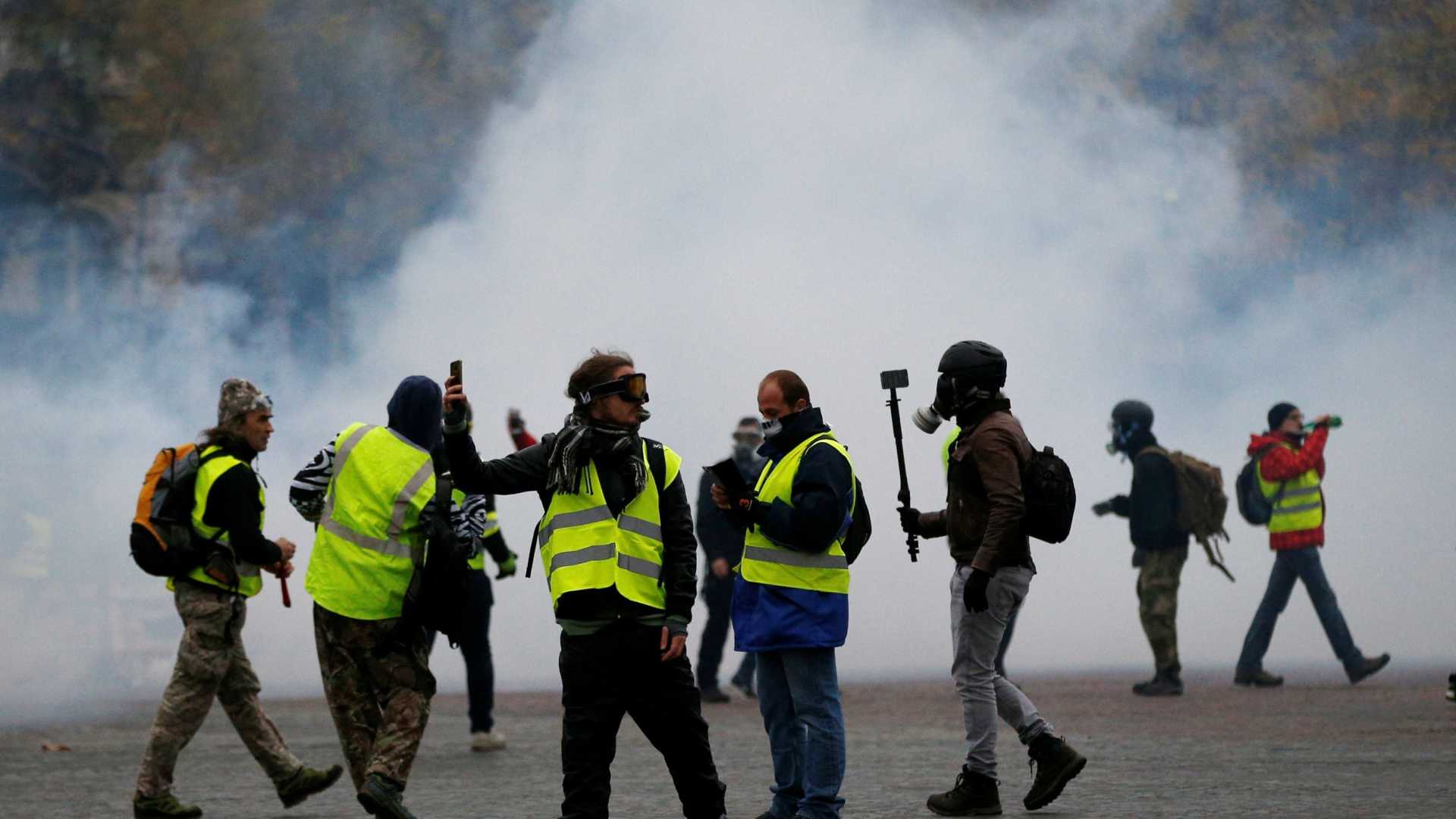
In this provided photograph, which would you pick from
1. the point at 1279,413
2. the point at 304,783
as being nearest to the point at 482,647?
the point at 304,783

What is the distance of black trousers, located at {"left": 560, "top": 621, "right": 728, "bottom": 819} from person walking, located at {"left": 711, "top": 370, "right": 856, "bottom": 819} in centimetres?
57

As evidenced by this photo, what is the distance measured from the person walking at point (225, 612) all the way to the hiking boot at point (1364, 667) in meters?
6.72

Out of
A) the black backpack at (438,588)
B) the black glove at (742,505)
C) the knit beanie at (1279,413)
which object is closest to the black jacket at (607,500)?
the black glove at (742,505)

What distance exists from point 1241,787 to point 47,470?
12000 millimetres

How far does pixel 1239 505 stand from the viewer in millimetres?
11234

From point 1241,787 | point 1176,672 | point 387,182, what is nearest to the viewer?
point 1241,787

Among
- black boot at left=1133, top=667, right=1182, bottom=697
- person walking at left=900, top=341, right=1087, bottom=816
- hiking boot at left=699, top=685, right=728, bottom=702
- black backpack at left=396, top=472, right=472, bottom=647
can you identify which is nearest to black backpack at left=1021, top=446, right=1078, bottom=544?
person walking at left=900, top=341, right=1087, bottom=816

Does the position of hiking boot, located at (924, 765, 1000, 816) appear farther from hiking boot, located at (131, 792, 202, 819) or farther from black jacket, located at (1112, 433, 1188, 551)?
black jacket, located at (1112, 433, 1188, 551)

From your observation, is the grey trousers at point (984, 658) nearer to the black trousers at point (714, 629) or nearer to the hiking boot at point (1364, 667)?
the black trousers at point (714, 629)

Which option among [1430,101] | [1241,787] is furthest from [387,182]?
[1241,787]

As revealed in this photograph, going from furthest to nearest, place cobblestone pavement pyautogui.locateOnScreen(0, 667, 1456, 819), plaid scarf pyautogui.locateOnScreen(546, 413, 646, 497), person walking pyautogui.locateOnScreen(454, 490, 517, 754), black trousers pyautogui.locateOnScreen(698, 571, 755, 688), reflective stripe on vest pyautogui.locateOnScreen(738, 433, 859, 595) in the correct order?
black trousers pyautogui.locateOnScreen(698, 571, 755, 688) → person walking pyautogui.locateOnScreen(454, 490, 517, 754) → cobblestone pavement pyautogui.locateOnScreen(0, 667, 1456, 819) → reflective stripe on vest pyautogui.locateOnScreen(738, 433, 859, 595) → plaid scarf pyautogui.locateOnScreen(546, 413, 646, 497)

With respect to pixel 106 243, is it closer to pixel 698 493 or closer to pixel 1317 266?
pixel 698 493

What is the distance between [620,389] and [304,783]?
232cm

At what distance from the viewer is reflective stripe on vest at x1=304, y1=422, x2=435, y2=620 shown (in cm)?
522
